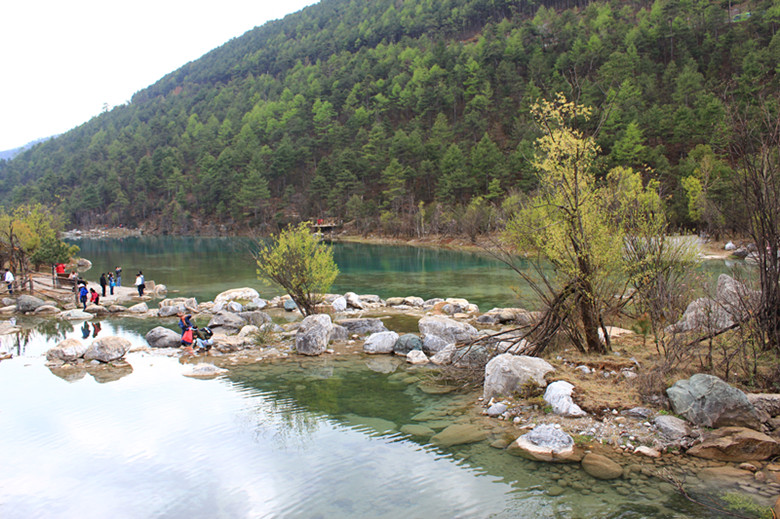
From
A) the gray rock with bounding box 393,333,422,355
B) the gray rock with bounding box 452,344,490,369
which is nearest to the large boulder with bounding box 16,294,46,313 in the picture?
the gray rock with bounding box 393,333,422,355

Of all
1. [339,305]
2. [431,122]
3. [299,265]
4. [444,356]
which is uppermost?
[431,122]

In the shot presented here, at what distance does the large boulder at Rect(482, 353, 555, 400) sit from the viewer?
42.4 ft

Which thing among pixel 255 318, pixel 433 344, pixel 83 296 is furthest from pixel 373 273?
pixel 433 344

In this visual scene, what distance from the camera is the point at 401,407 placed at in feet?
43.8

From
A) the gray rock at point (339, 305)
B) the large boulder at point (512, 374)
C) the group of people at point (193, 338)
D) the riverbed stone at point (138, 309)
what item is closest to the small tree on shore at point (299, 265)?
the gray rock at point (339, 305)

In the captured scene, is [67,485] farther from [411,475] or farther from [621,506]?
[621,506]

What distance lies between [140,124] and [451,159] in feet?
504

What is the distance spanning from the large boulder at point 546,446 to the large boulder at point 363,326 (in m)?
12.2

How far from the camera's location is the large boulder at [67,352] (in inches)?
734

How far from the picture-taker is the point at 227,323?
24078 millimetres

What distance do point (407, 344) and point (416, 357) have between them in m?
1.21

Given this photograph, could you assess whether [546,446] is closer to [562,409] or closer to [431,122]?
[562,409]

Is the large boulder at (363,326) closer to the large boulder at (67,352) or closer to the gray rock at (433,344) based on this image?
the gray rock at (433,344)

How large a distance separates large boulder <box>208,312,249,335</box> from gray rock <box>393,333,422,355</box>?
29.4 feet
